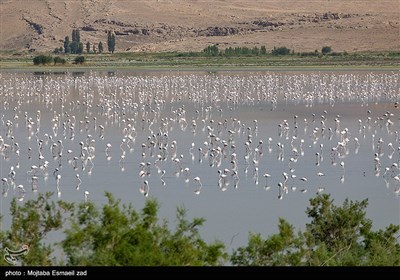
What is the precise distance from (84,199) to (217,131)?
46.9 ft

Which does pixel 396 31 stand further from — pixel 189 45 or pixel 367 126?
pixel 367 126

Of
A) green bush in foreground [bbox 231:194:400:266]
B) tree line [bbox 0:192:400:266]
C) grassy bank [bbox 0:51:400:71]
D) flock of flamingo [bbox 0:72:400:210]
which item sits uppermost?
tree line [bbox 0:192:400:266]

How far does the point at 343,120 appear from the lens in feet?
136

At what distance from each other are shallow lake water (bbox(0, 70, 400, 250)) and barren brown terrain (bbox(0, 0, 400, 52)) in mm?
91790

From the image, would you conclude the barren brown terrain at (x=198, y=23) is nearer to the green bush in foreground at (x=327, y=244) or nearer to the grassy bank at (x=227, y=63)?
the grassy bank at (x=227, y=63)

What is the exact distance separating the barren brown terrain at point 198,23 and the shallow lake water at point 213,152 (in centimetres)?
9179

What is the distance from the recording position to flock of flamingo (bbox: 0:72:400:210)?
2603 cm

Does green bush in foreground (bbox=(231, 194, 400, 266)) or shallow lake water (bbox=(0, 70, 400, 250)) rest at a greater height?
green bush in foreground (bbox=(231, 194, 400, 266))

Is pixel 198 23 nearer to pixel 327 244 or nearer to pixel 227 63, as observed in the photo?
pixel 227 63

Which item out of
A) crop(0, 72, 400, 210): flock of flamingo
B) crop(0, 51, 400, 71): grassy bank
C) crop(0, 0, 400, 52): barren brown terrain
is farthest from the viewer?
crop(0, 0, 400, 52): barren brown terrain

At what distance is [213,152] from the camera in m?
29.7

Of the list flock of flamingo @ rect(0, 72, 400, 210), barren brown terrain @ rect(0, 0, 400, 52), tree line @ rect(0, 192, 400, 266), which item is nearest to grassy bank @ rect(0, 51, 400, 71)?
flock of flamingo @ rect(0, 72, 400, 210)

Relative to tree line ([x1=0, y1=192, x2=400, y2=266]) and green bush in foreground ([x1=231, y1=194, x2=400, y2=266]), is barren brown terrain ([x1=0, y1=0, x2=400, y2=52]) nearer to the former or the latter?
green bush in foreground ([x1=231, y1=194, x2=400, y2=266])

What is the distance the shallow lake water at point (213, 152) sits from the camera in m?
22.8
